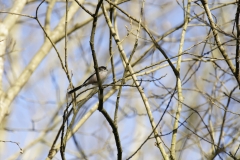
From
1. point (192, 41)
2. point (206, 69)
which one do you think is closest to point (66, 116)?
point (192, 41)

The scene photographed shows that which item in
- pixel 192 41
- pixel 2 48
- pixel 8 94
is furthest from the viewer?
pixel 192 41

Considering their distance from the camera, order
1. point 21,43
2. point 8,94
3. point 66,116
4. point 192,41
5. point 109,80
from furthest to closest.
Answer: point 21,43 < point 192,41 < point 8,94 < point 109,80 < point 66,116

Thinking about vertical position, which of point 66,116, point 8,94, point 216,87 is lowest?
point 66,116

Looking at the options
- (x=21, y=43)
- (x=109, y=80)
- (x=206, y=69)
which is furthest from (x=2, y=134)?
(x=206, y=69)

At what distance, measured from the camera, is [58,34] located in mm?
4512

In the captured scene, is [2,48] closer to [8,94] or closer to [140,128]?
[8,94]

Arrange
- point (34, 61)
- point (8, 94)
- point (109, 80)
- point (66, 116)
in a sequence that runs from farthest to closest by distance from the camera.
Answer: point (34, 61), point (8, 94), point (109, 80), point (66, 116)

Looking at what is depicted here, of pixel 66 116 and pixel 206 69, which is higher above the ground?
pixel 206 69

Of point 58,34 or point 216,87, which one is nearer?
point 216,87

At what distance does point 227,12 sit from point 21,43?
4.20m

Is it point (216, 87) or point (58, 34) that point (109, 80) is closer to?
point (216, 87)

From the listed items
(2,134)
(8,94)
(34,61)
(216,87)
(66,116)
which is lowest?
(66,116)

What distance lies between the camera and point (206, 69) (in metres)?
8.57

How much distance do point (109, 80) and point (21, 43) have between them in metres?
5.31
